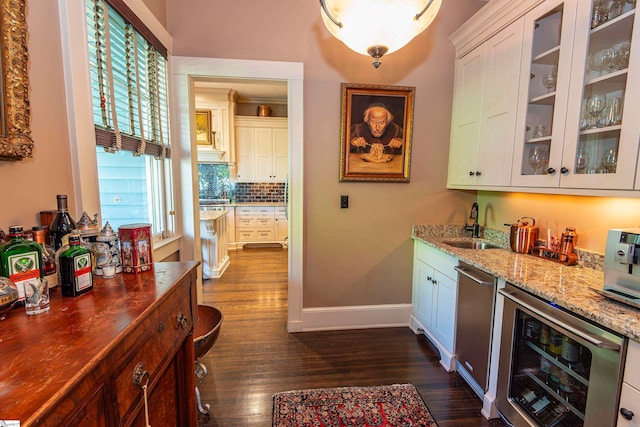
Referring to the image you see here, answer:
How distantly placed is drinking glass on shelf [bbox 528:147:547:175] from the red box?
207cm

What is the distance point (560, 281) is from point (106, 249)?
2016 mm

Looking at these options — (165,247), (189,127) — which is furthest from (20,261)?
(189,127)

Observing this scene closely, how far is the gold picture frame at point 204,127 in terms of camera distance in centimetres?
508

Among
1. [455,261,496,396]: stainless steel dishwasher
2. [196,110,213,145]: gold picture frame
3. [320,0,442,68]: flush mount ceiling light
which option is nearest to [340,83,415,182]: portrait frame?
[455,261,496,396]: stainless steel dishwasher

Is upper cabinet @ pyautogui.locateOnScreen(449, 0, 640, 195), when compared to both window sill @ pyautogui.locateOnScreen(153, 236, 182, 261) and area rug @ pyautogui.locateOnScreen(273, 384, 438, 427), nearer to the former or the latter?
area rug @ pyautogui.locateOnScreen(273, 384, 438, 427)

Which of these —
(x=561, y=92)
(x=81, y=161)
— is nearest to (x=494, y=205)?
(x=561, y=92)

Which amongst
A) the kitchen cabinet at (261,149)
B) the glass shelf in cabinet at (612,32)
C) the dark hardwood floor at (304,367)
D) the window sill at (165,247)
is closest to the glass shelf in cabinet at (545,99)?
the glass shelf in cabinet at (612,32)

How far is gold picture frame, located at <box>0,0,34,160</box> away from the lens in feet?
2.87

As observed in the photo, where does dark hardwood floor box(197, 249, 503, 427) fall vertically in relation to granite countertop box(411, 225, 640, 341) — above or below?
below

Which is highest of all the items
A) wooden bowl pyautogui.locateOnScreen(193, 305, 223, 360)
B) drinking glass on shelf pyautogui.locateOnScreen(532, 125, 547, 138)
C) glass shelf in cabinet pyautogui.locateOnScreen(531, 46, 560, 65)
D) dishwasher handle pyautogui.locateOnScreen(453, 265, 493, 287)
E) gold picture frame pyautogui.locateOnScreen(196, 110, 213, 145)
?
gold picture frame pyautogui.locateOnScreen(196, 110, 213, 145)

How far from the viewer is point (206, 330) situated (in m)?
1.66

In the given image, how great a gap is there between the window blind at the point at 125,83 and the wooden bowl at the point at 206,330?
1061 mm

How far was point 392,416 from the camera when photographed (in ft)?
5.46

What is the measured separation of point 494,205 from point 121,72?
2829 millimetres
